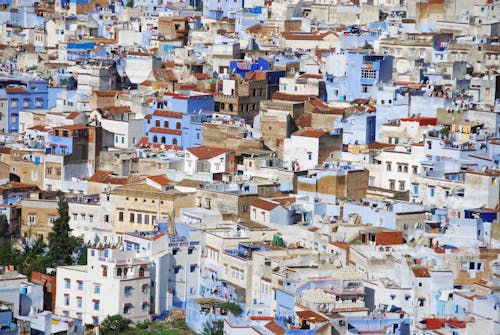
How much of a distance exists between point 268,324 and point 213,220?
885cm

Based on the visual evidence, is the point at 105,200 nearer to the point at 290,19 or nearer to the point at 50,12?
the point at 290,19

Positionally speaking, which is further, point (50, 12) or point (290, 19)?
point (50, 12)

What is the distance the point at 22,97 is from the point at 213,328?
23.7 m

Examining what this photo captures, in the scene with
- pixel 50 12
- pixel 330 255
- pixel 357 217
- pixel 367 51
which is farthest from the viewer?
pixel 50 12

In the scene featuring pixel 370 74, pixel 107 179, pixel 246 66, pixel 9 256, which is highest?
pixel 370 74

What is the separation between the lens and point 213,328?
4256 centimetres

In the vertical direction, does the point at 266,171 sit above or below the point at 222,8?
below

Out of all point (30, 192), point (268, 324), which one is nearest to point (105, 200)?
point (30, 192)

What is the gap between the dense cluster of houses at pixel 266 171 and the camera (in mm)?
42656

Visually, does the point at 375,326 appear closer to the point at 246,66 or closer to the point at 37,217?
the point at 37,217

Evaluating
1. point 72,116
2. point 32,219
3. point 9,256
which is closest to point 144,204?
point 32,219

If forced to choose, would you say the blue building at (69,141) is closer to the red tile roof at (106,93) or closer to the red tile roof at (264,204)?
the red tile roof at (106,93)

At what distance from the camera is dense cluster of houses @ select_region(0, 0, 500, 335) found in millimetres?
42656

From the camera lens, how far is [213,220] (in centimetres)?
4831
